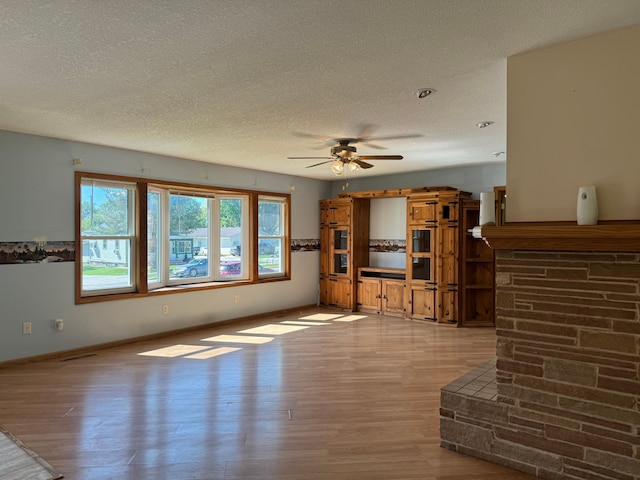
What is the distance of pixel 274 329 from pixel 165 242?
1.93 metres

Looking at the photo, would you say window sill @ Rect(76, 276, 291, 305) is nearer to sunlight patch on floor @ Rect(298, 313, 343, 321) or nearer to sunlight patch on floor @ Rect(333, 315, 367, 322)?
sunlight patch on floor @ Rect(298, 313, 343, 321)

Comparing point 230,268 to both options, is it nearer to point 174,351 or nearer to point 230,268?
point 230,268

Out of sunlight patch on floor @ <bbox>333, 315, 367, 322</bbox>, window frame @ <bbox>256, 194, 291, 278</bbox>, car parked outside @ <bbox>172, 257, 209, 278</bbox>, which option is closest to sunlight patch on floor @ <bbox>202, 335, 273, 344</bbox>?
car parked outside @ <bbox>172, 257, 209, 278</bbox>

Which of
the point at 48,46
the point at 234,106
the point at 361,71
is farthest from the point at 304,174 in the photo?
the point at 48,46

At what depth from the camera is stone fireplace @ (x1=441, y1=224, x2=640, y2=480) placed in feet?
7.13

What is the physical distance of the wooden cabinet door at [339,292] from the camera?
761cm

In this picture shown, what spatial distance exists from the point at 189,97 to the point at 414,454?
292cm

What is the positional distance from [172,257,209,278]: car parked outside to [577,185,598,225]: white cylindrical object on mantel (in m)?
5.21

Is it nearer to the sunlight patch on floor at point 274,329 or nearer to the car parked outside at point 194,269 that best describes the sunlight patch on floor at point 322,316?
the sunlight patch on floor at point 274,329

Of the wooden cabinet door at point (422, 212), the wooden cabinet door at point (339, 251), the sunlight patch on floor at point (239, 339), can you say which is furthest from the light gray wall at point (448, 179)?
Answer: the sunlight patch on floor at point (239, 339)

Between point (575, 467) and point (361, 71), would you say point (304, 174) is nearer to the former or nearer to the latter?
point (361, 71)

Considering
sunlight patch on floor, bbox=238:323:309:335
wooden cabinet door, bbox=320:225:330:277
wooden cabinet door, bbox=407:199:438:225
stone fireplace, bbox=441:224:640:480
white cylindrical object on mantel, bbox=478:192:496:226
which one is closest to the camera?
stone fireplace, bbox=441:224:640:480

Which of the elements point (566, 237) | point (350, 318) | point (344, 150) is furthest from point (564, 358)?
point (350, 318)

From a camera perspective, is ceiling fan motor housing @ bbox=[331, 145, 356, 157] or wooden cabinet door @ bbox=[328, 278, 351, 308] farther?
wooden cabinet door @ bbox=[328, 278, 351, 308]
